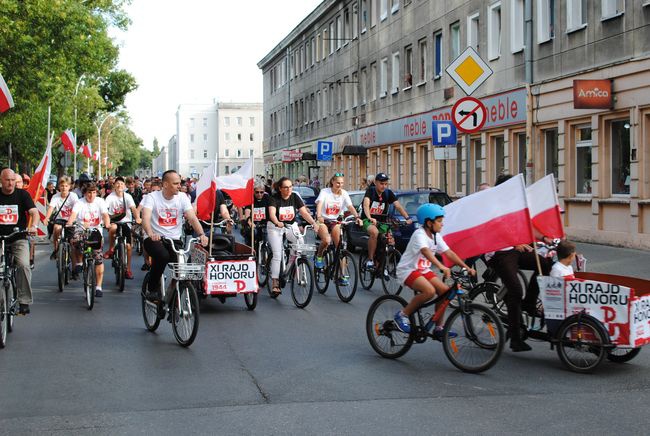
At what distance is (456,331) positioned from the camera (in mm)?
8391

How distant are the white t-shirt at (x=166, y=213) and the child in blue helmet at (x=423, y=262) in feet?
10.0

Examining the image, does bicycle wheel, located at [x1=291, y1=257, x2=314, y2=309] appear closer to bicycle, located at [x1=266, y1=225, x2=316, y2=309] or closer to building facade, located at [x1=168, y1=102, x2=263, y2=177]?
bicycle, located at [x1=266, y1=225, x2=316, y2=309]

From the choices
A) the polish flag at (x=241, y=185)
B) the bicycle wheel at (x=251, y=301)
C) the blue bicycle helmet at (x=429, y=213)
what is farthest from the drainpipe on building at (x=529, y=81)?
the blue bicycle helmet at (x=429, y=213)

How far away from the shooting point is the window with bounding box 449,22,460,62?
113 ft

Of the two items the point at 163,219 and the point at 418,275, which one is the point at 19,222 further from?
the point at 418,275

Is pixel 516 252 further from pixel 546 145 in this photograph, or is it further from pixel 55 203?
pixel 546 145

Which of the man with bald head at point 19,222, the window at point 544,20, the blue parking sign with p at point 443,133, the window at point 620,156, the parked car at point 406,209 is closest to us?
Result: the man with bald head at point 19,222

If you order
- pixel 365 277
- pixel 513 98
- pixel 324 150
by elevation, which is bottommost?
pixel 365 277

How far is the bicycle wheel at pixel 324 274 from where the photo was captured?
14.3 metres

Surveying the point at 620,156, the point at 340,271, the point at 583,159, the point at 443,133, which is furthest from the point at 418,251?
the point at 583,159

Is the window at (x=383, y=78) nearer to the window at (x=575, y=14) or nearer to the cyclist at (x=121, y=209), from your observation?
the window at (x=575, y=14)

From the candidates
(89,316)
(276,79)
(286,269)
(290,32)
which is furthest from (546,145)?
(276,79)

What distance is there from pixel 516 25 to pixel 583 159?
5.81 m

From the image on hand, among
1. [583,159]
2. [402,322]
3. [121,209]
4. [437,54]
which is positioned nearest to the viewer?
Answer: [402,322]
